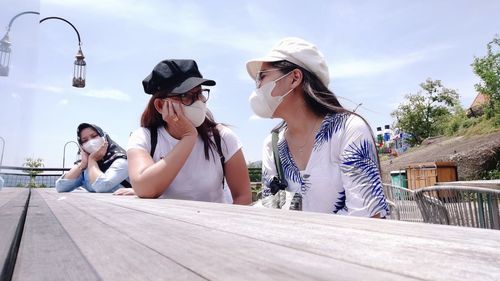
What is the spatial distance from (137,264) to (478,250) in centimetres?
42

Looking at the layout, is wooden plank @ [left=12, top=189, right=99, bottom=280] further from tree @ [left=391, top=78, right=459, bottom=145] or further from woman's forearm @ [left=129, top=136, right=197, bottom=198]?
tree @ [left=391, top=78, right=459, bottom=145]

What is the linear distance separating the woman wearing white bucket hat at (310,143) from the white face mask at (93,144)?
2.03 metres

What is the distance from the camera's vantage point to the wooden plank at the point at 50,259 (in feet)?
1.46

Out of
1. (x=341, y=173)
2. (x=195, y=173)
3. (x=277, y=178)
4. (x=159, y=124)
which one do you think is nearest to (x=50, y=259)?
(x=341, y=173)

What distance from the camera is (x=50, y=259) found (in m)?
0.52

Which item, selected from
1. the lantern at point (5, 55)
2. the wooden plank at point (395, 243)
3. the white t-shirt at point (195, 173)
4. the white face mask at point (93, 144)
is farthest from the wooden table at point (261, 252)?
the white face mask at point (93, 144)

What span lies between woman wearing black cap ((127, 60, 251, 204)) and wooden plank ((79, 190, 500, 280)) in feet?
4.78

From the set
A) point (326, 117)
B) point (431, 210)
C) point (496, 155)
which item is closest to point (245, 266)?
point (326, 117)

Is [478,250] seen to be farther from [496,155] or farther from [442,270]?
[496,155]

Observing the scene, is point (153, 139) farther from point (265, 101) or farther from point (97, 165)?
point (97, 165)

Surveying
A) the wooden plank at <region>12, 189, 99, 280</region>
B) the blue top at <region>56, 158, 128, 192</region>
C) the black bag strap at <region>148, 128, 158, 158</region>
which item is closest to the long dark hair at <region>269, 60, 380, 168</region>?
the black bag strap at <region>148, 128, 158, 158</region>

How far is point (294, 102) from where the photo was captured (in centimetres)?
219

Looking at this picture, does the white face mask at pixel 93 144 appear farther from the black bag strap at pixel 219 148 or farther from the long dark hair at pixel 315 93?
the long dark hair at pixel 315 93

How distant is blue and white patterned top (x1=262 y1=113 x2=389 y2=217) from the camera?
1680 millimetres
